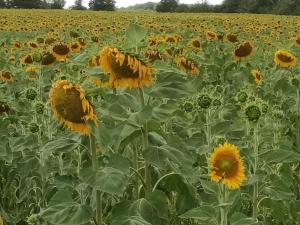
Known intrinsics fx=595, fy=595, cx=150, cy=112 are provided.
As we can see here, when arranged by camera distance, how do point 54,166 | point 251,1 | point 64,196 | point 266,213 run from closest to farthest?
point 64,196
point 266,213
point 54,166
point 251,1

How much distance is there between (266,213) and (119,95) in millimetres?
1343

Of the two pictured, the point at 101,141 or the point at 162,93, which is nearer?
the point at 101,141

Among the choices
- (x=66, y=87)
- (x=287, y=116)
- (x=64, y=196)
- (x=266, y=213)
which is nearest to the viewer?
(x=66, y=87)

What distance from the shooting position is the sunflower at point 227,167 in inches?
87.7

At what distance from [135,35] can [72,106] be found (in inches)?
16.8

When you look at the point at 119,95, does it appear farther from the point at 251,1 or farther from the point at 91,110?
the point at 251,1

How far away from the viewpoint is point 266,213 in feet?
10.9

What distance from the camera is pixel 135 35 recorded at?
2.45 m

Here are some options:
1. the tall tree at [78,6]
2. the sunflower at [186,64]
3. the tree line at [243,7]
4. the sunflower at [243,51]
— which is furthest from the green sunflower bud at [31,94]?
the tall tree at [78,6]

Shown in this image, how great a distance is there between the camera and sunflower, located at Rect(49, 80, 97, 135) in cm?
221

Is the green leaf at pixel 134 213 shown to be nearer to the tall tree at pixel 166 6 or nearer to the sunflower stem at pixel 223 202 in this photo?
the sunflower stem at pixel 223 202

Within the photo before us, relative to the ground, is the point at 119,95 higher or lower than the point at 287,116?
higher

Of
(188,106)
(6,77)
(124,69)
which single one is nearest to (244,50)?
(6,77)

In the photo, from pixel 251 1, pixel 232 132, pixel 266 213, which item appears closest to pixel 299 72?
pixel 232 132
